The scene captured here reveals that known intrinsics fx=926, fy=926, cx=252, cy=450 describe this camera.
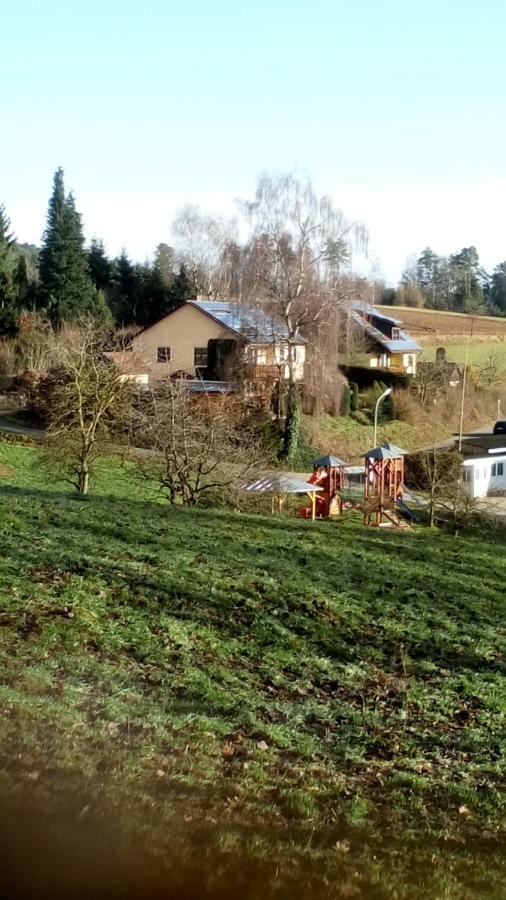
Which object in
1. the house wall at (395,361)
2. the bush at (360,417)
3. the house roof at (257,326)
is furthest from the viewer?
the house wall at (395,361)

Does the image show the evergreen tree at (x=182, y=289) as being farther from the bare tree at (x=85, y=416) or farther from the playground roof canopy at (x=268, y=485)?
the playground roof canopy at (x=268, y=485)

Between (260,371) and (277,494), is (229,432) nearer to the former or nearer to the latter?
(277,494)

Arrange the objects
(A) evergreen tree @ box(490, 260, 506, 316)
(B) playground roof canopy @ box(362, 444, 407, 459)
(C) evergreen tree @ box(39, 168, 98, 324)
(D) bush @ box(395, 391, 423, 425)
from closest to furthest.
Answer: (B) playground roof canopy @ box(362, 444, 407, 459), (D) bush @ box(395, 391, 423, 425), (C) evergreen tree @ box(39, 168, 98, 324), (A) evergreen tree @ box(490, 260, 506, 316)

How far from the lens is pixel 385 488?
112ft

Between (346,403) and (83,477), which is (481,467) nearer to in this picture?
(346,403)

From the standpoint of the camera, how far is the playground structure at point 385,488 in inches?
1217

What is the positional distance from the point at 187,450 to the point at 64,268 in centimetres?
4159

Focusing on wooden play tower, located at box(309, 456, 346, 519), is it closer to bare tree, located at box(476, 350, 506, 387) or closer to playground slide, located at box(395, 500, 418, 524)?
playground slide, located at box(395, 500, 418, 524)

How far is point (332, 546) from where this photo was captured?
16.7 m

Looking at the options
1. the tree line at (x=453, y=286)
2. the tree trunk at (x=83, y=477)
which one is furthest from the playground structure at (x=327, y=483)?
the tree line at (x=453, y=286)

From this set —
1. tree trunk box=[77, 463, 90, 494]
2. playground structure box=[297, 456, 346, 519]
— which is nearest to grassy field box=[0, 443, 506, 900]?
tree trunk box=[77, 463, 90, 494]

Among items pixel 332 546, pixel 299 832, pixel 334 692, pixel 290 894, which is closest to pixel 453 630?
pixel 334 692

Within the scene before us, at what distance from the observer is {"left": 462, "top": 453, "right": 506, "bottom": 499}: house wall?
39406mm

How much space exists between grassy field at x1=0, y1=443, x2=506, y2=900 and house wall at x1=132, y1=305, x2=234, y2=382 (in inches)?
1638
